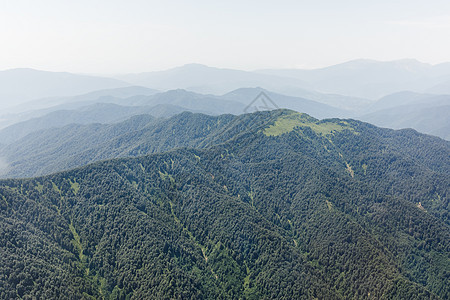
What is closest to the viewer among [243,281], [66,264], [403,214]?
[66,264]

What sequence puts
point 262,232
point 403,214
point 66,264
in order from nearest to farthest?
point 66,264
point 262,232
point 403,214

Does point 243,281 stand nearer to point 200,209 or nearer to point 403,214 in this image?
point 200,209

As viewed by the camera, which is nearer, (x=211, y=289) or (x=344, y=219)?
(x=211, y=289)

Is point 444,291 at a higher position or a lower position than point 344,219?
lower

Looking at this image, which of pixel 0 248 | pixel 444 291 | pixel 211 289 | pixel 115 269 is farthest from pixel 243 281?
pixel 0 248

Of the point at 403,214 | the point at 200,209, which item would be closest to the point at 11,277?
the point at 200,209

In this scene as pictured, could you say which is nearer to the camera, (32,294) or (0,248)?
(32,294)

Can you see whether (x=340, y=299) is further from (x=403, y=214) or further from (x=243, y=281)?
(x=403, y=214)

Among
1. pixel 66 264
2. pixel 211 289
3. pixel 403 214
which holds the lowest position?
pixel 211 289

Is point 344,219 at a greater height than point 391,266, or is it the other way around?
point 344,219
